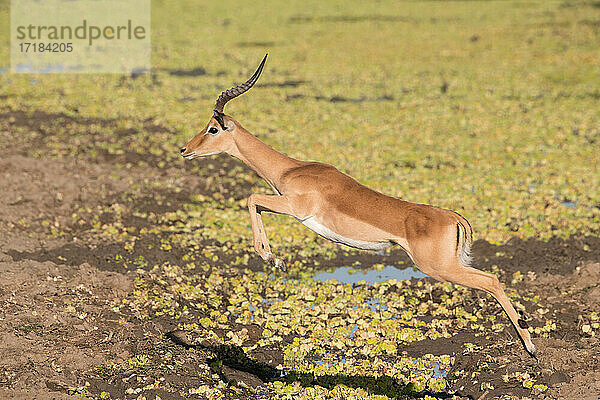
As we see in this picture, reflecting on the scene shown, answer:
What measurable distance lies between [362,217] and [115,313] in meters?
2.89

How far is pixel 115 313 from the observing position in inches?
309

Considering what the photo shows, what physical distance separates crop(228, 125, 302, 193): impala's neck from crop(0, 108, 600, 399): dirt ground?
66.2 inches

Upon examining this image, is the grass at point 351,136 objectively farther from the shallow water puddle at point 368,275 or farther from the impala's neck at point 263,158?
the impala's neck at point 263,158

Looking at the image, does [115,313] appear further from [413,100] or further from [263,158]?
[413,100]

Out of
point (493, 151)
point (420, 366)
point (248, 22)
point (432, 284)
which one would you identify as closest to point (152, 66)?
point (248, 22)

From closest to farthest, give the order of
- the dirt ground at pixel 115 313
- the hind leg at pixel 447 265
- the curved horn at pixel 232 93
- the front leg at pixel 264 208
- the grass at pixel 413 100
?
the hind leg at pixel 447 265
the dirt ground at pixel 115 313
the curved horn at pixel 232 93
the front leg at pixel 264 208
the grass at pixel 413 100

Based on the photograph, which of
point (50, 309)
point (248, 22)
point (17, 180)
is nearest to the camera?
point (50, 309)

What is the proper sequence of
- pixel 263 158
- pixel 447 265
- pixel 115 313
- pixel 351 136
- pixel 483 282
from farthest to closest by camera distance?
pixel 351 136, pixel 115 313, pixel 263 158, pixel 483 282, pixel 447 265

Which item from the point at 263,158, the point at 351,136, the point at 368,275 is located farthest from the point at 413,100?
the point at 263,158

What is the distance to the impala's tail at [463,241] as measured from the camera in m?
6.56

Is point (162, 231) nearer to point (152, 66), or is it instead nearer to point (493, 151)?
point (493, 151)

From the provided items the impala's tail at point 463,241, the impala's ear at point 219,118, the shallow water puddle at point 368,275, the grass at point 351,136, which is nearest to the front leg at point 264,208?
the impala's ear at point 219,118

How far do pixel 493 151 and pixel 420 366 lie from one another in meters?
7.79

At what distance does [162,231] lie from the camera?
1036 cm
